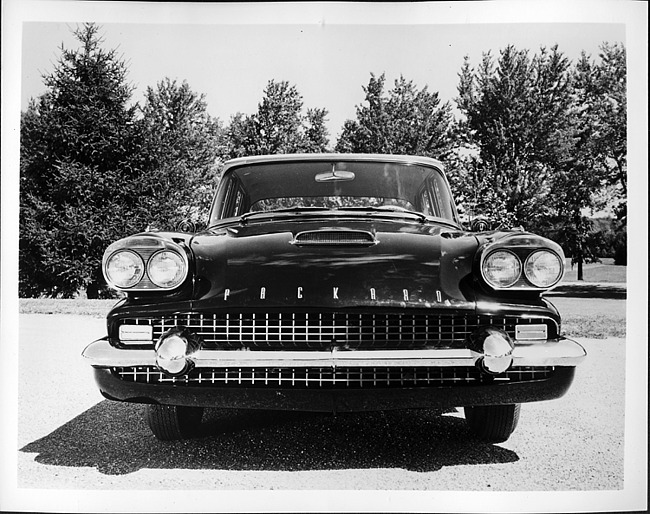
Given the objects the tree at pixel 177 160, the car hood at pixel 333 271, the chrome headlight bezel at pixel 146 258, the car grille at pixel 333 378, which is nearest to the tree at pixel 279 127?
the tree at pixel 177 160

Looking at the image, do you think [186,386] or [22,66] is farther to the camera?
[22,66]

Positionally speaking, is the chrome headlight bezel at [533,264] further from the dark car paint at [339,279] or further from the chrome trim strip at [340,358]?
the chrome trim strip at [340,358]

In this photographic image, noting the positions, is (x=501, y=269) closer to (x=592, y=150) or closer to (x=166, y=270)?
(x=166, y=270)

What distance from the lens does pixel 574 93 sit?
3.58 meters

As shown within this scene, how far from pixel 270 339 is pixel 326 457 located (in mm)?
752

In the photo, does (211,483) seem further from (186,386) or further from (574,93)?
(574,93)

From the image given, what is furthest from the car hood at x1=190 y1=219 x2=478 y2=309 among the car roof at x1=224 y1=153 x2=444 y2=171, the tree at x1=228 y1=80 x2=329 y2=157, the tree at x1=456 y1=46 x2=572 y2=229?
the tree at x1=456 y1=46 x2=572 y2=229

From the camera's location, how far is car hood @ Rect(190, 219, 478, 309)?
193 cm

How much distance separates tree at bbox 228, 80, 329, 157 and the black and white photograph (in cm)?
2

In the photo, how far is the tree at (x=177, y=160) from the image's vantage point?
11.5 feet

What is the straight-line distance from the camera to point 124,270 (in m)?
2.02

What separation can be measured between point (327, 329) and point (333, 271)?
211 mm

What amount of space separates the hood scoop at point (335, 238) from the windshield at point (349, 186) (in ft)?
2.35

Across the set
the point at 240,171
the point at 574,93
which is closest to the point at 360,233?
the point at 240,171
